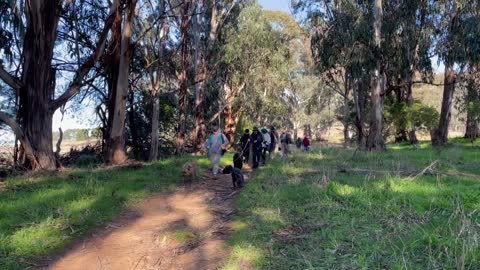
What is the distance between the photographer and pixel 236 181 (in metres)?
10.4

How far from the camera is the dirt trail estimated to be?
559 centimetres

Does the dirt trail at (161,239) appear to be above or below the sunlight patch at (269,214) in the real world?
below

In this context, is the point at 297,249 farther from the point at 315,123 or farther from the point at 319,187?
the point at 315,123

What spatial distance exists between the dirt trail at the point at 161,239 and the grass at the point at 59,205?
27cm

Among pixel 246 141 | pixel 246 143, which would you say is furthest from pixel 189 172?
pixel 246 141

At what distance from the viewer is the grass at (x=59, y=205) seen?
597cm

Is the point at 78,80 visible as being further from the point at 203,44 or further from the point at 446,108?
the point at 446,108

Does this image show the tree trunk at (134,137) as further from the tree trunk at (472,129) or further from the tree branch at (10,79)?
the tree trunk at (472,129)

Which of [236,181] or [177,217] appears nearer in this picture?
[177,217]

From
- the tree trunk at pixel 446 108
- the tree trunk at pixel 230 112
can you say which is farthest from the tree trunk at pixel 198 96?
the tree trunk at pixel 446 108

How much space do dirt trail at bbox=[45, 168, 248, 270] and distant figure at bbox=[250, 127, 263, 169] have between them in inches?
201

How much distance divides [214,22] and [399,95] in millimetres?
14849

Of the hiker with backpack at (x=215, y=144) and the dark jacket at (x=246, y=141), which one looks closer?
the hiker with backpack at (x=215, y=144)

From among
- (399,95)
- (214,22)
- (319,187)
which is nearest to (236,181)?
(319,187)
